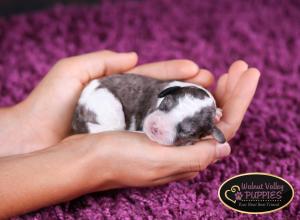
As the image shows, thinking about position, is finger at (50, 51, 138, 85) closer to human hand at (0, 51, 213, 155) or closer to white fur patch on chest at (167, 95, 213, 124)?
human hand at (0, 51, 213, 155)

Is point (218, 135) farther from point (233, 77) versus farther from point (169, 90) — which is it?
point (233, 77)

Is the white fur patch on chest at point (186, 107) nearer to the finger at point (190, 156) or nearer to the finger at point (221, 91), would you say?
the finger at point (190, 156)

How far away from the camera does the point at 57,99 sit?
2.74 metres

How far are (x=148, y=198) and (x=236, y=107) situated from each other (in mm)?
602

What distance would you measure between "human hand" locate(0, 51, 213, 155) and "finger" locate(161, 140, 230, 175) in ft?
2.01

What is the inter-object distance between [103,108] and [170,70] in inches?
18.5

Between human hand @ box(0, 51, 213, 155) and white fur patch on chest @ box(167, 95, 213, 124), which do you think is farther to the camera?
human hand @ box(0, 51, 213, 155)

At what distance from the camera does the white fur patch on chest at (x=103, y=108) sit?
2.57 metres

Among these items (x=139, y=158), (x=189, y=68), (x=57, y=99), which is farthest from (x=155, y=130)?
(x=57, y=99)

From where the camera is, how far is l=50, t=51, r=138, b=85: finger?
2.78 metres

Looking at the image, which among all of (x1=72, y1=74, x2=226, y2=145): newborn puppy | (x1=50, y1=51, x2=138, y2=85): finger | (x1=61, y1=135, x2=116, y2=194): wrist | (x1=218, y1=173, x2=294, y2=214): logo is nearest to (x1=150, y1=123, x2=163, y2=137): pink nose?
(x1=72, y1=74, x2=226, y2=145): newborn puppy

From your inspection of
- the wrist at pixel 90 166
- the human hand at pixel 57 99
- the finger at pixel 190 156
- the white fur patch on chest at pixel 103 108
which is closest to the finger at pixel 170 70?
the human hand at pixel 57 99

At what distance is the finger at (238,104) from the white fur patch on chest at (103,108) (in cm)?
54

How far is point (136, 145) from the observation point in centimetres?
222
